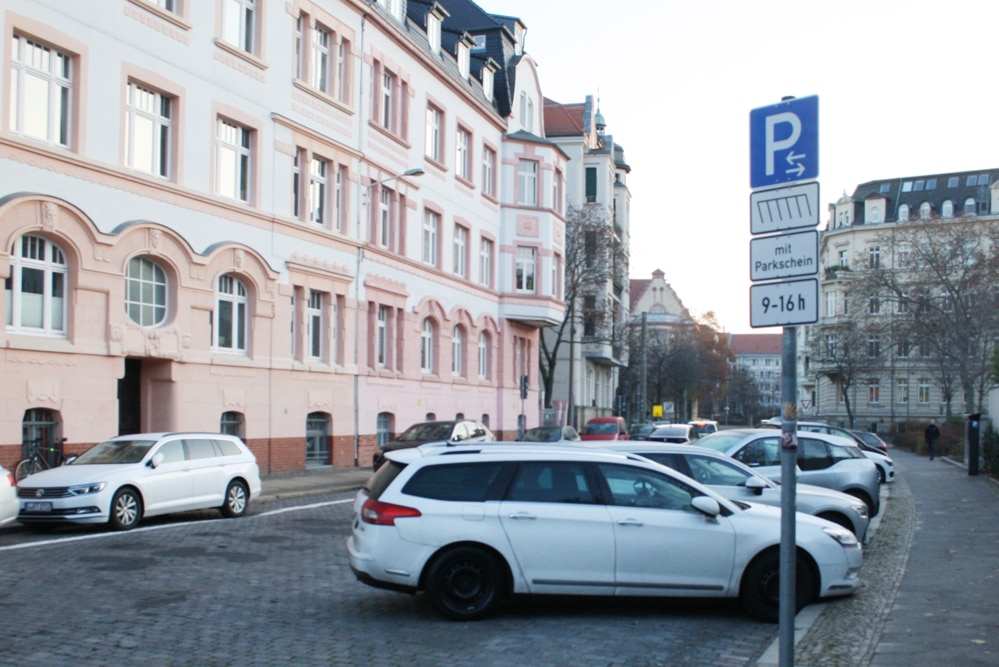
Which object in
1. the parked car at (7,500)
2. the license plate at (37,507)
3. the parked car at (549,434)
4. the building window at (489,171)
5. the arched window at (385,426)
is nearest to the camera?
the parked car at (7,500)

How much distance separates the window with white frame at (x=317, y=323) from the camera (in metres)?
A: 29.5

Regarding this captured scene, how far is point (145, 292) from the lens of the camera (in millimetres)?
22844

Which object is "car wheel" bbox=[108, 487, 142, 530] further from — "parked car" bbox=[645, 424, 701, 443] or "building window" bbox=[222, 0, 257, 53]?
"parked car" bbox=[645, 424, 701, 443]

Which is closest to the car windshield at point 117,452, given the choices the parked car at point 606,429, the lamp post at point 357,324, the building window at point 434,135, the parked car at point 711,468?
the parked car at point 711,468

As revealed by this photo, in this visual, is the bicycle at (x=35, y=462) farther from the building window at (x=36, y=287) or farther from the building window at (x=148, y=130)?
the building window at (x=148, y=130)

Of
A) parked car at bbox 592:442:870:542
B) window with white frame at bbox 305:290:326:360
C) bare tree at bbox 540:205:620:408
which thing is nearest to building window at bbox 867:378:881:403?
bare tree at bbox 540:205:620:408

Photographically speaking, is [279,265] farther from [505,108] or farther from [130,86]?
[505,108]

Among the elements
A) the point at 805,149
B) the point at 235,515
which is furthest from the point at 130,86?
the point at 805,149

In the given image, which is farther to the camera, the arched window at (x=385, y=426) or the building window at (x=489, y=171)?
the building window at (x=489, y=171)

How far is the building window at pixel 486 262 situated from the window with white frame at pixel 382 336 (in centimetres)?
850

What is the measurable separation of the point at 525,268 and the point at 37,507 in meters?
30.5

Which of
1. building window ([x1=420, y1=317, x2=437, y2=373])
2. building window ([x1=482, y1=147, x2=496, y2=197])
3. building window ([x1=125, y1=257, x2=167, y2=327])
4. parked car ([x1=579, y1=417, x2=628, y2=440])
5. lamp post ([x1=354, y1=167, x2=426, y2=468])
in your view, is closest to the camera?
building window ([x1=125, y1=257, x2=167, y2=327])

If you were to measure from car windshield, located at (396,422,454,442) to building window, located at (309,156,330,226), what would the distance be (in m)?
6.61

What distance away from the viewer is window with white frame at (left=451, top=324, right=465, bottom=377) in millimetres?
39438
